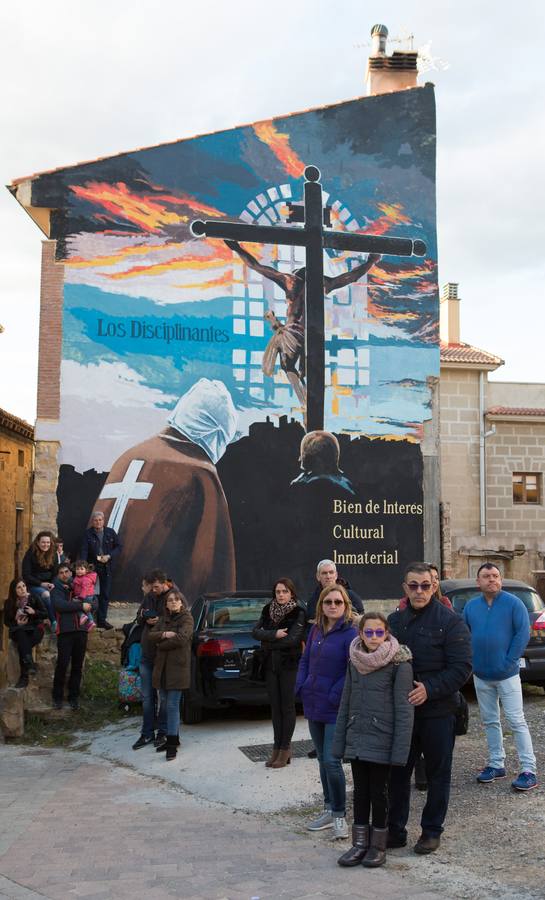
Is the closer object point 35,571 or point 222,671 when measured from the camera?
point 222,671

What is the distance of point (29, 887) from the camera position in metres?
5.96

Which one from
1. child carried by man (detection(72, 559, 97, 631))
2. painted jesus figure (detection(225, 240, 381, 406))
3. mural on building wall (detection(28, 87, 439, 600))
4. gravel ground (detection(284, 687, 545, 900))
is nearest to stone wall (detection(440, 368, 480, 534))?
mural on building wall (detection(28, 87, 439, 600))

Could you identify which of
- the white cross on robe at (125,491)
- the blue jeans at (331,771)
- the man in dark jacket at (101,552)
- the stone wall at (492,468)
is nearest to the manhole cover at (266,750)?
the blue jeans at (331,771)

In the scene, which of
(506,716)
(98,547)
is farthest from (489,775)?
(98,547)

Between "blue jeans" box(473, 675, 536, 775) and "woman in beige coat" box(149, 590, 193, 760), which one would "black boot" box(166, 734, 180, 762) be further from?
"blue jeans" box(473, 675, 536, 775)

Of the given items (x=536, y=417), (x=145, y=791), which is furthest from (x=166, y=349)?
(x=536, y=417)

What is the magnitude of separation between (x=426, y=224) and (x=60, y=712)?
11329 millimetres

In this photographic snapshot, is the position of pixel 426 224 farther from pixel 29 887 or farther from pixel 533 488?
pixel 29 887

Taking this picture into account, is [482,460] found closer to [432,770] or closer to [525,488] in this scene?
[525,488]

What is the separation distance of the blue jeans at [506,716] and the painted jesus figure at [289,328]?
31.0 feet

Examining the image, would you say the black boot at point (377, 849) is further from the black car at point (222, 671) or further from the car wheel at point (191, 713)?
the car wheel at point (191, 713)

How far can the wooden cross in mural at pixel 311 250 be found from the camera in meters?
16.9

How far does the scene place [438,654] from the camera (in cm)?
628

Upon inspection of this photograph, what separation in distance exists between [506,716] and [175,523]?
8.73 meters
